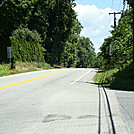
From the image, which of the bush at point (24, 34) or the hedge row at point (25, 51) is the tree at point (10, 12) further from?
the bush at point (24, 34)

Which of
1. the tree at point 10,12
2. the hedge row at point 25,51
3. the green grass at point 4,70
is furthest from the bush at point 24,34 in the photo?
the green grass at point 4,70

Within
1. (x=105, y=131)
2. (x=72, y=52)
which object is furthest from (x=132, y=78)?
(x=72, y=52)

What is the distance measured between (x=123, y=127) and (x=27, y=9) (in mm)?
24634

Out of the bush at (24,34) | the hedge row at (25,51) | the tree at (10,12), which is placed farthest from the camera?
the bush at (24,34)

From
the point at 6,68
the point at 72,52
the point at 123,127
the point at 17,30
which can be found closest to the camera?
the point at 123,127

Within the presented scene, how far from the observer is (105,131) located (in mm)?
4641

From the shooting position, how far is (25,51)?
3481 centimetres

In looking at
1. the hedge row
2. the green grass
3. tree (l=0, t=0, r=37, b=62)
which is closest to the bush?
the hedge row

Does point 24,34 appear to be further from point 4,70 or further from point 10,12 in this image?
point 4,70

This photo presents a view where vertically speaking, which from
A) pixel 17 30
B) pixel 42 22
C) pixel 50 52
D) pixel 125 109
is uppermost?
pixel 42 22

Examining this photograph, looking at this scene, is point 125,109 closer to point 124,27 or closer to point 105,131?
point 105,131

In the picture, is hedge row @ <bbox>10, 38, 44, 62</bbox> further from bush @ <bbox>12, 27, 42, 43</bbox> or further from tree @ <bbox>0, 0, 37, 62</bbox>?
tree @ <bbox>0, 0, 37, 62</bbox>

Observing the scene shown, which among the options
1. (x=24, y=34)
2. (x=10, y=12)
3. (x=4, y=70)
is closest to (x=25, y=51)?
(x=24, y=34)

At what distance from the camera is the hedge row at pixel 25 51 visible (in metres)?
31.4
